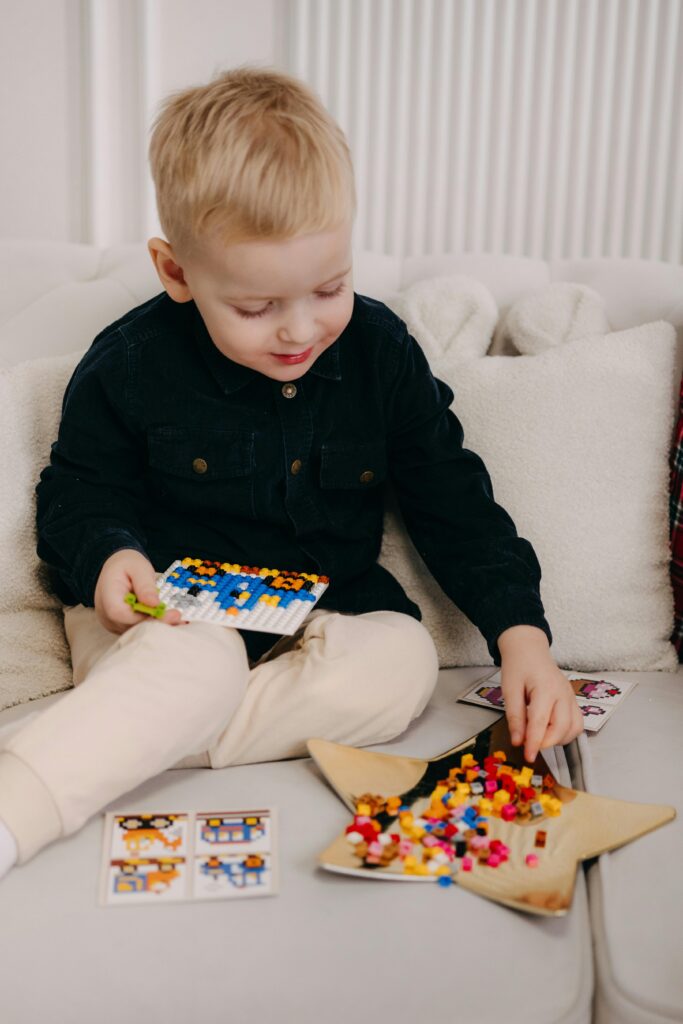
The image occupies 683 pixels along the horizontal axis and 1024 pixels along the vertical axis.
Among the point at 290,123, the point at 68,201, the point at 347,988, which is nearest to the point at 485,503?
the point at 290,123

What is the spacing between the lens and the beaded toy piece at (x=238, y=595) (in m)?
0.95

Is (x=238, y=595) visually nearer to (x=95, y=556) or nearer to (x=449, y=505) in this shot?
(x=95, y=556)

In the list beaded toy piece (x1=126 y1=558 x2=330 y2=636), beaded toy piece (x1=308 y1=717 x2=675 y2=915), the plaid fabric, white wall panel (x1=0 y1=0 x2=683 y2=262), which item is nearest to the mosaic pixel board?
beaded toy piece (x1=126 y1=558 x2=330 y2=636)

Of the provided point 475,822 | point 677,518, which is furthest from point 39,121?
point 475,822

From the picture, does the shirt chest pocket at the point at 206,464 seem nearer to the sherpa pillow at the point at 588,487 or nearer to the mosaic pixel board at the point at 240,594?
the mosaic pixel board at the point at 240,594

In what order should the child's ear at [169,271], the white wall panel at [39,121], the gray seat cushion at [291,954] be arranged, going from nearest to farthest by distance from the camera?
the gray seat cushion at [291,954] → the child's ear at [169,271] → the white wall panel at [39,121]

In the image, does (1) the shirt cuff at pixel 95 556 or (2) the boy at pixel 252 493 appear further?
(1) the shirt cuff at pixel 95 556

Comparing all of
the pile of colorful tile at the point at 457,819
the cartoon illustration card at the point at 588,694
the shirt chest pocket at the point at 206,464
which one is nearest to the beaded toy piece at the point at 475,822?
the pile of colorful tile at the point at 457,819

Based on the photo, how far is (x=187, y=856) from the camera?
0.79m

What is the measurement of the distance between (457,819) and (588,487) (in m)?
0.49

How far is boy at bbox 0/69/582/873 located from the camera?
0.87 meters

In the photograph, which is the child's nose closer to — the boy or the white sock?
the boy

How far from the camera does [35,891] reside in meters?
0.75

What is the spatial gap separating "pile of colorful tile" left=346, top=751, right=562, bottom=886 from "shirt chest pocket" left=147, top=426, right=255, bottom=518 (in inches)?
15.7
